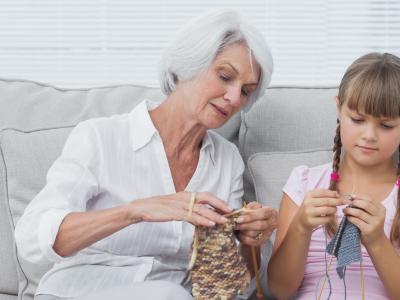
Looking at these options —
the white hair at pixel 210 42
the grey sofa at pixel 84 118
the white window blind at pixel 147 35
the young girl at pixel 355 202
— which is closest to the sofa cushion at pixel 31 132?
the grey sofa at pixel 84 118

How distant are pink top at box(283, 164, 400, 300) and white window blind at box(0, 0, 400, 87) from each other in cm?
99

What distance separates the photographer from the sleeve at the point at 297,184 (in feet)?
6.28

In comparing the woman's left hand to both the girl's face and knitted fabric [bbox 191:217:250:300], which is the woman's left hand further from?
the girl's face

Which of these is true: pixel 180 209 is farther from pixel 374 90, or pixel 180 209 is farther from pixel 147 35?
pixel 147 35

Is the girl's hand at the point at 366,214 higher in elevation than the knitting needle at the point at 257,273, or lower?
higher

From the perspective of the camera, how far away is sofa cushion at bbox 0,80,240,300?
80.4 inches

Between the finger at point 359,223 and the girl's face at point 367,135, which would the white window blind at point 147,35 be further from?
the finger at point 359,223

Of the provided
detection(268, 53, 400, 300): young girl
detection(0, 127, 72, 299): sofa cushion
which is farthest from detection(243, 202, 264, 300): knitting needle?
detection(0, 127, 72, 299): sofa cushion

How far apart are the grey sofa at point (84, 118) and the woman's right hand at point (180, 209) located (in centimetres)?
44

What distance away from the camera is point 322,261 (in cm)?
188

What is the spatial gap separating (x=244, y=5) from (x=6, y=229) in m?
1.31

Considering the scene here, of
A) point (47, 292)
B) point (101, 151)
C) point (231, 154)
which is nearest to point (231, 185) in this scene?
point (231, 154)

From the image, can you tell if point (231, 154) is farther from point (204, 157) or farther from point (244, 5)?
point (244, 5)

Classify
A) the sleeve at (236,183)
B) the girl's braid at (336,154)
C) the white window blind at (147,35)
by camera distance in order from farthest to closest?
the white window blind at (147,35)
the sleeve at (236,183)
the girl's braid at (336,154)
